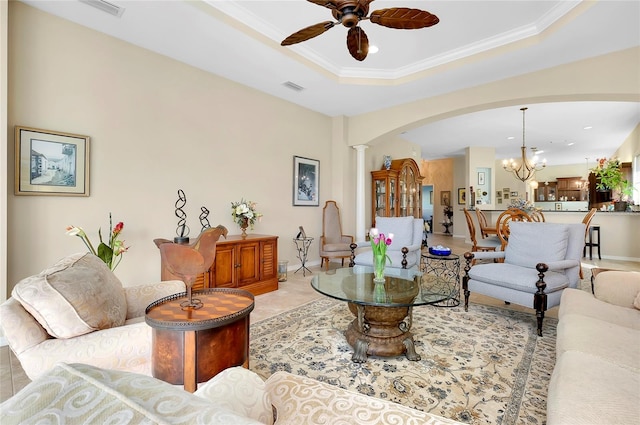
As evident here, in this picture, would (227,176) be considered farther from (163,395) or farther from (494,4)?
(163,395)

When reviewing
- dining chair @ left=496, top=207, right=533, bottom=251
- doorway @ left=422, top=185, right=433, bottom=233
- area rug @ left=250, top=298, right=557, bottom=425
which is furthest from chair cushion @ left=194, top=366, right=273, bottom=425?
doorway @ left=422, top=185, right=433, bottom=233

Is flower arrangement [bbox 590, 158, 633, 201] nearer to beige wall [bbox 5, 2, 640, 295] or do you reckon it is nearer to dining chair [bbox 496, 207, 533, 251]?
dining chair [bbox 496, 207, 533, 251]

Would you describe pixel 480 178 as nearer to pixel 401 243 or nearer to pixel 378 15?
pixel 401 243

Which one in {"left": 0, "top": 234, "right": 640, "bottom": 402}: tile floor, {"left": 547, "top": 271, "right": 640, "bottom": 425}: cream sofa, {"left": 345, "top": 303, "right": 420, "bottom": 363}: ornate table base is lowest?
{"left": 0, "top": 234, "right": 640, "bottom": 402}: tile floor

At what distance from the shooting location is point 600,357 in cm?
139

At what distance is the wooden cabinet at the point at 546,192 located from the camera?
1285 centimetres

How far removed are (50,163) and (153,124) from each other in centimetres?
108

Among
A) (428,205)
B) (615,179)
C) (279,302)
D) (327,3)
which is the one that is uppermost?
(327,3)

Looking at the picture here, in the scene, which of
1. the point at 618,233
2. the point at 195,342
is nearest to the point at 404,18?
the point at 195,342

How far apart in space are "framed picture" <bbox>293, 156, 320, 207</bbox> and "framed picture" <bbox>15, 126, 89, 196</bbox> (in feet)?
9.79

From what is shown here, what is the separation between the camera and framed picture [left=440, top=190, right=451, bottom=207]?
37.4ft

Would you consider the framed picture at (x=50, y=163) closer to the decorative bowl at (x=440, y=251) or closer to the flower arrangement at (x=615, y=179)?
the decorative bowl at (x=440, y=251)

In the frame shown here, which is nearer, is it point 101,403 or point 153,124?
point 101,403

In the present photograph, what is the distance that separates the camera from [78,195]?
3061 millimetres
